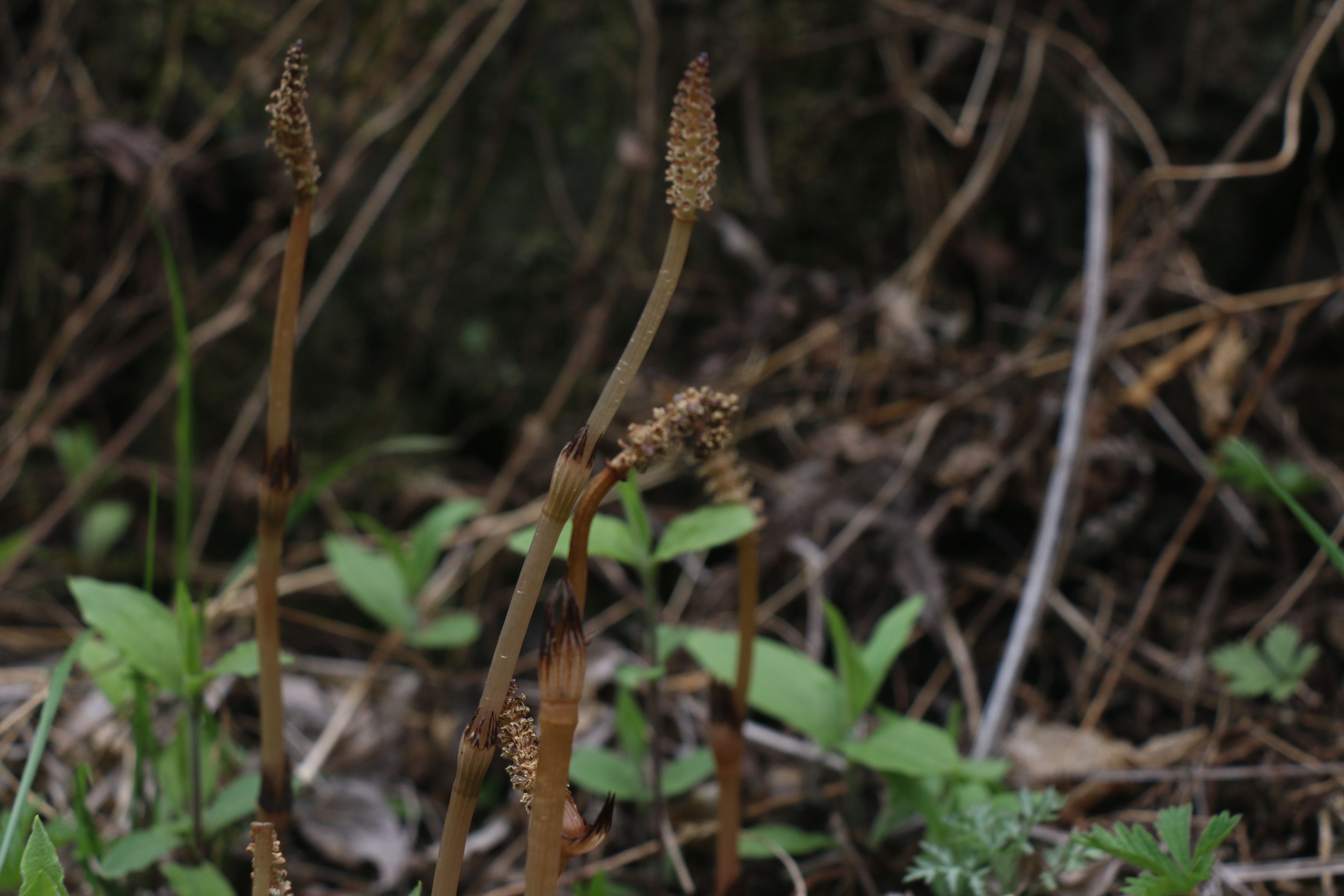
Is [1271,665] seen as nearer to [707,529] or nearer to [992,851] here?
[992,851]

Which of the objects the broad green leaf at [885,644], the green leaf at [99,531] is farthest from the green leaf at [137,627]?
the green leaf at [99,531]

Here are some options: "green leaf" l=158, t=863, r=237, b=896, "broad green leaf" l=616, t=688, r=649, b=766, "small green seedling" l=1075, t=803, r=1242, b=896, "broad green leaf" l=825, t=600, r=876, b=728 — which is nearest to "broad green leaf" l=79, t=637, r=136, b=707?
"green leaf" l=158, t=863, r=237, b=896

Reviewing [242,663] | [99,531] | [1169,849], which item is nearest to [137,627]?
[242,663]

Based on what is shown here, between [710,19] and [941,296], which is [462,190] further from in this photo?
[941,296]

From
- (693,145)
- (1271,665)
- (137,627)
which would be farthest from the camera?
(1271,665)

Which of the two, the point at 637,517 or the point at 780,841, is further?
the point at 780,841

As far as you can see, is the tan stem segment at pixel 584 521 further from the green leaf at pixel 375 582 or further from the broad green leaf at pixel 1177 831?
the green leaf at pixel 375 582
